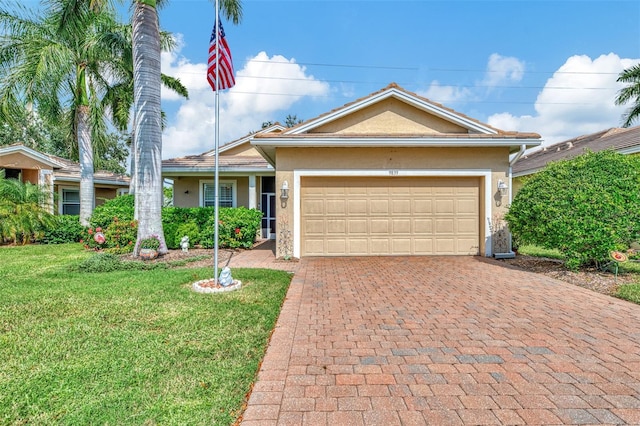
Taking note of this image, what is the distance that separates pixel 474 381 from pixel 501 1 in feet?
45.7

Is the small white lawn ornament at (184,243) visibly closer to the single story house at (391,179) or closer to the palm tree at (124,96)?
the single story house at (391,179)

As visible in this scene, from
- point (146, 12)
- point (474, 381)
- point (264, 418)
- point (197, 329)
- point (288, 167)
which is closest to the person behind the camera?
point (264, 418)

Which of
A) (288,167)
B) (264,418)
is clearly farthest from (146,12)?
(264,418)

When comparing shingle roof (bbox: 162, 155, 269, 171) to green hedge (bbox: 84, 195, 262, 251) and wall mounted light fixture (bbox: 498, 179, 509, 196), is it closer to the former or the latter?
green hedge (bbox: 84, 195, 262, 251)

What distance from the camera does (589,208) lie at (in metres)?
6.74

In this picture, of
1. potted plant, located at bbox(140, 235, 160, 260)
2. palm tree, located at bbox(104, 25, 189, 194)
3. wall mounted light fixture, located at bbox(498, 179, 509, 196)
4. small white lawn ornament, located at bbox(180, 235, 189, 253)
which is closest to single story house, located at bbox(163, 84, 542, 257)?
wall mounted light fixture, located at bbox(498, 179, 509, 196)

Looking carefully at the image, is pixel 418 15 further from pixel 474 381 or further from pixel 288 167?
pixel 474 381


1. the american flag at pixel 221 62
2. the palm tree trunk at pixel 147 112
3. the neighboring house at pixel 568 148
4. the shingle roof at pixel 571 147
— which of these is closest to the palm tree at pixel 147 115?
the palm tree trunk at pixel 147 112

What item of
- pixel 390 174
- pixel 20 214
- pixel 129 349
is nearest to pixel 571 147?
pixel 390 174

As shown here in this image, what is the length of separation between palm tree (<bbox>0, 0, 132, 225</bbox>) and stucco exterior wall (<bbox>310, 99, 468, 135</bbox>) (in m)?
8.86

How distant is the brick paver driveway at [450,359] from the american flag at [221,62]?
4.41m

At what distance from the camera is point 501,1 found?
1161cm

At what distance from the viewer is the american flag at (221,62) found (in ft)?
20.0

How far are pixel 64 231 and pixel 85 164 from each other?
3.00 m
